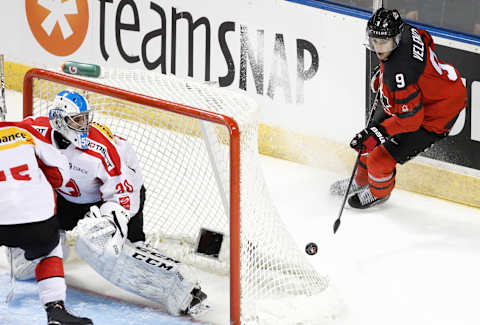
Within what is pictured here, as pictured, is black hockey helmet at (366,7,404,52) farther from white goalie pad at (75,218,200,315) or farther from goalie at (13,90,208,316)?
white goalie pad at (75,218,200,315)

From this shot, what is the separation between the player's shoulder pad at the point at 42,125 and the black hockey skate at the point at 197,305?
79 centimetres

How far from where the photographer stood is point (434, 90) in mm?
4242

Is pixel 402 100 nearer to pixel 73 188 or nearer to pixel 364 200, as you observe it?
Result: pixel 364 200

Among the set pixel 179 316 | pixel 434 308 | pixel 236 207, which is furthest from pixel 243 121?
pixel 434 308

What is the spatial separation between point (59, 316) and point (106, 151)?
64 cm

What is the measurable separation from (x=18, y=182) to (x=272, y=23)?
2146mm

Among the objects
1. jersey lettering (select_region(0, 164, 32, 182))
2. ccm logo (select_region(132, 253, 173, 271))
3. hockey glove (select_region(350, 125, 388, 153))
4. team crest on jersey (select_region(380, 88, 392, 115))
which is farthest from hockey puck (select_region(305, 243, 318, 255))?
jersey lettering (select_region(0, 164, 32, 182))

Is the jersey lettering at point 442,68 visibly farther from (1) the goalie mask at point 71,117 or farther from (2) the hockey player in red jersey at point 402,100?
(1) the goalie mask at point 71,117

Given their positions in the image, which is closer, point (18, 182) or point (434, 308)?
point (18, 182)

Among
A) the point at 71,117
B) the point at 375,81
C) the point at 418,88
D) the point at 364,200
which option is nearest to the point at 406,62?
the point at 418,88

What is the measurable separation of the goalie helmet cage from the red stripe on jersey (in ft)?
1.99

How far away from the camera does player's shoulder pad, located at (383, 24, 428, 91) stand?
4133 mm

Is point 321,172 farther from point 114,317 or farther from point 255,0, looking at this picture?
point 114,317

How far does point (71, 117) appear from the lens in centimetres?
350
